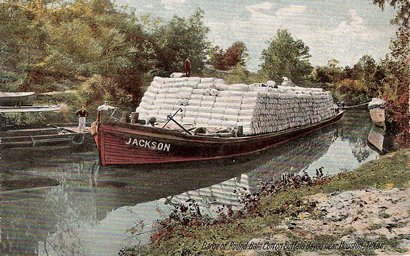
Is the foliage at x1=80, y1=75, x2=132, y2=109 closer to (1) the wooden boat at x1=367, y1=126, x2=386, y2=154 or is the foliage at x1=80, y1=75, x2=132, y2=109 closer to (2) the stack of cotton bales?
(2) the stack of cotton bales

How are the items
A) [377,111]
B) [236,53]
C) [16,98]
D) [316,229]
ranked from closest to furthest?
[316,229] < [16,98] < [236,53] < [377,111]

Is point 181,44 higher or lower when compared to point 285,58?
higher

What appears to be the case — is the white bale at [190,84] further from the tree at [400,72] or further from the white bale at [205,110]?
the tree at [400,72]

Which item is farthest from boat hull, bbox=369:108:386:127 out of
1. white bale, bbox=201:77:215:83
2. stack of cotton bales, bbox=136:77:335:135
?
white bale, bbox=201:77:215:83

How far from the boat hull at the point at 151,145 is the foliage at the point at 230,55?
67.2 inches

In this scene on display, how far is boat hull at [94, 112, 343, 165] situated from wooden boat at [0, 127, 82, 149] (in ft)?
1.66

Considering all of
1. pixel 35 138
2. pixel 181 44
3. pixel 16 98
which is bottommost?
pixel 35 138

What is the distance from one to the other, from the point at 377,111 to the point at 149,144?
13.6 ft

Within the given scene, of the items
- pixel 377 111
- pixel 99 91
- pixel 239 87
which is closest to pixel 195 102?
pixel 239 87

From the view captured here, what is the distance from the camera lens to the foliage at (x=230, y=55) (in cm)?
623

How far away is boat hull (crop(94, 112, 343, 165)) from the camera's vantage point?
778 centimetres

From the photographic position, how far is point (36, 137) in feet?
23.3

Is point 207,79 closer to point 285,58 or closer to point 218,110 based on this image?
point 218,110

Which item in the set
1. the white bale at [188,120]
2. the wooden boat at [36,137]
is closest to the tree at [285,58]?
the white bale at [188,120]
